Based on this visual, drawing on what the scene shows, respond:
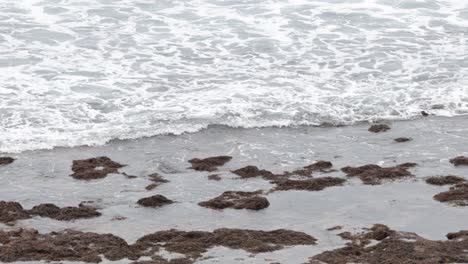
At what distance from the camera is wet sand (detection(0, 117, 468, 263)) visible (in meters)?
11.8

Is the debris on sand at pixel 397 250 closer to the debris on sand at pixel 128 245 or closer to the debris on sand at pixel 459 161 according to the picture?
the debris on sand at pixel 128 245

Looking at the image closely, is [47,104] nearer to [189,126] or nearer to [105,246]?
[189,126]

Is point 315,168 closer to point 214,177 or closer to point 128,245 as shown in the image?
point 214,177

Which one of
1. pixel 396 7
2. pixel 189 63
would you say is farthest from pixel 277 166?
pixel 396 7

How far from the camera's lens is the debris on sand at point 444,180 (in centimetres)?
1353

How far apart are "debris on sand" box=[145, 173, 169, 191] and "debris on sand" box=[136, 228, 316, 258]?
2256 millimetres

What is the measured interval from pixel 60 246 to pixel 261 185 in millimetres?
4150

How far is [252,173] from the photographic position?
14.3 meters

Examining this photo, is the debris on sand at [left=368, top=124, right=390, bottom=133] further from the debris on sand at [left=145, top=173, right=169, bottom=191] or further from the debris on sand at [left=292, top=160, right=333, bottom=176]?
the debris on sand at [left=145, top=173, right=169, bottom=191]

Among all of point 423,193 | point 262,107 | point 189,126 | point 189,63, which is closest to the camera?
point 423,193

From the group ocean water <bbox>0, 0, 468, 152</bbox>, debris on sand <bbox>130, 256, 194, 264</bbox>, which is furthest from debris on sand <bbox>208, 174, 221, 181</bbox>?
debris on sand <bbox>130, 256, 194, 264</bbox>

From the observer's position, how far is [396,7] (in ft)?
91.9

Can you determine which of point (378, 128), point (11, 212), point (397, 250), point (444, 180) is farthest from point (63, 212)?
point (378, 128)

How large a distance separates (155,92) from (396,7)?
1196 cm
